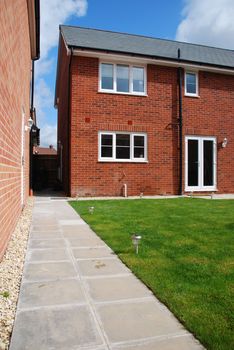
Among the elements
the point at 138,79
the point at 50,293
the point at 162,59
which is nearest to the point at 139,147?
the point at 138,79

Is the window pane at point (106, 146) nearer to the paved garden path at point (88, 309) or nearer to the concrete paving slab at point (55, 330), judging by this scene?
the paved garden path at point (88, 309)

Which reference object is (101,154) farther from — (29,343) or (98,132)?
(29,343)

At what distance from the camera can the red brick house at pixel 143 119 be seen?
13250 mm

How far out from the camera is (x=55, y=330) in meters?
2.60

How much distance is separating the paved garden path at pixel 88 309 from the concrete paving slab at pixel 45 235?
3.11 ft

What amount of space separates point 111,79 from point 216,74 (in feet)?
15.9

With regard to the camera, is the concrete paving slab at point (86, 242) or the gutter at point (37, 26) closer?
the concrete paving slab at point (86, 242)

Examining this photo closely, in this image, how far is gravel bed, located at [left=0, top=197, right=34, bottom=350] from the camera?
2647 millimetres

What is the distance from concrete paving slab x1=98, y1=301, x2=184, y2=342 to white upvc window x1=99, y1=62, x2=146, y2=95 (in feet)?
37.3

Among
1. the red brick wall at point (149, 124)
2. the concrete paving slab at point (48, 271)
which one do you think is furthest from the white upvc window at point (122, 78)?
the concrete paving slab at point (48, 271)

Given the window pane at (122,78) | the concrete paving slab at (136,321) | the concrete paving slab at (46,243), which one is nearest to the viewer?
the concrete paving slab at (136,321)

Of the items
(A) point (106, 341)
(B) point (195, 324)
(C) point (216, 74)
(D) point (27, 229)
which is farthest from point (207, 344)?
(C) point (216, 74)

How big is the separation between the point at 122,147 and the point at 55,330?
11.4m

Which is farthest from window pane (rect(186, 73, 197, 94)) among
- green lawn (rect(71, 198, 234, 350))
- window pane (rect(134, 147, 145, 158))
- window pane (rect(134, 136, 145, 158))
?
green lawn (rect(71, 198, 234, 350))
